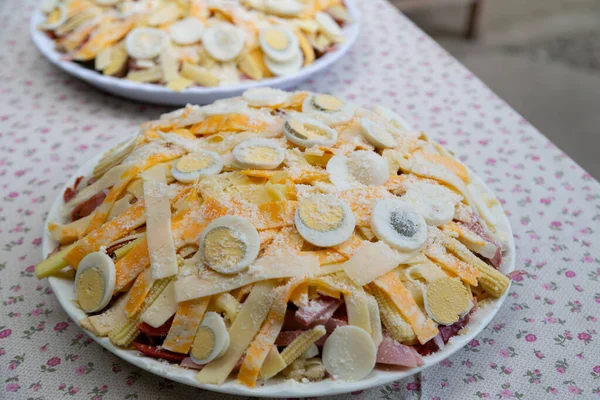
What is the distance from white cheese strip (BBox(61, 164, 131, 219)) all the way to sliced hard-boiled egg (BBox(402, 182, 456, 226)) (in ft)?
2.22

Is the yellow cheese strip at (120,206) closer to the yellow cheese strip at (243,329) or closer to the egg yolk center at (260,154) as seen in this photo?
the egg yolk center at (260,154)

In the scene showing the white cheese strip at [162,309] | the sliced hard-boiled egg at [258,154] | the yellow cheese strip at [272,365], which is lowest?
the yellow cheese strip at [272,365]

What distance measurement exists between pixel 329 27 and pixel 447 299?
148 cm

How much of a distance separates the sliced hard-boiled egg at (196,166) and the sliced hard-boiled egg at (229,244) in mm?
178

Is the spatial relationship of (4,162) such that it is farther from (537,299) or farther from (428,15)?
(428,15)

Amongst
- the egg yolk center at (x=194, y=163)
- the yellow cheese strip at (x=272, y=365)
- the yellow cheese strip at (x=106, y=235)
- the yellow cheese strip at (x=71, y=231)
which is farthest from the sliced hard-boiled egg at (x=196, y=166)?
the yellow cheese strip at (x=272, y=365)

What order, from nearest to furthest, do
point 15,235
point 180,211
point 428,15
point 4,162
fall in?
point 180,211 < point 15,235 < point 4,162 < point 428,15

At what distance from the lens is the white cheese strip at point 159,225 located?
1151mm

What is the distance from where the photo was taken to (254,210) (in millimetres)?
1204

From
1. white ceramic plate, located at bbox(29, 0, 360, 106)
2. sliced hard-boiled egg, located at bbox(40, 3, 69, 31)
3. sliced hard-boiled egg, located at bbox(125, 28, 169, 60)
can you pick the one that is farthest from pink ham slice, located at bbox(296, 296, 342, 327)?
sliced hard-boiled egg, located at bbox(40, 3, 69, 31)

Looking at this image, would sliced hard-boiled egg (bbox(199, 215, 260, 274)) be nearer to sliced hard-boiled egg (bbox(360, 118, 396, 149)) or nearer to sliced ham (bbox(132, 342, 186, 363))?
sliced ham (bbox(132, 342, 186, 363))

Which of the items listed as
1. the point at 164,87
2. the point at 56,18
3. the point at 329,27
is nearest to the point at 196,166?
the point at 164,87

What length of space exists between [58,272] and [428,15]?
4148 millimetres

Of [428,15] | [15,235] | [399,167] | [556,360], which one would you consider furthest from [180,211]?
[428,15]
